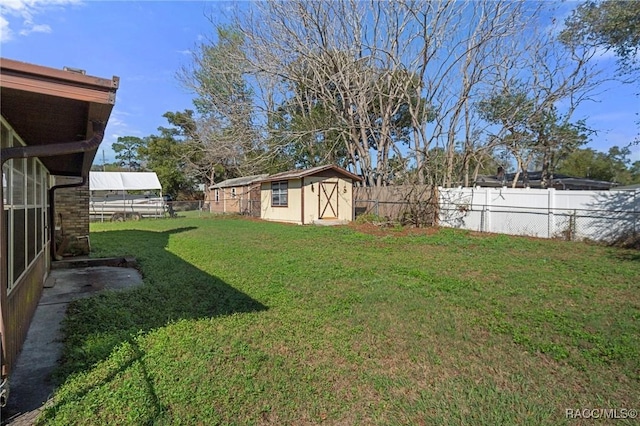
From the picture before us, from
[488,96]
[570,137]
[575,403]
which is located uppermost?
[488,96]

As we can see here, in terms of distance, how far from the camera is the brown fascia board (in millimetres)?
1914

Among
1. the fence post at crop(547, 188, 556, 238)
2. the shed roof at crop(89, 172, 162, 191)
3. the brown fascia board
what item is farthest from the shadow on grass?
the shed roof at crop(89, 172, 162, 191)

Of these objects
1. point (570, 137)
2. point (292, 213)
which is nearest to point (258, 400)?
point (292, 213)

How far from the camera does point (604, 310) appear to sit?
4.28 m


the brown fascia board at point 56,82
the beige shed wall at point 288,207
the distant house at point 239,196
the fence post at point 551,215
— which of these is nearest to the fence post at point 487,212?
the fence post at point 551,215

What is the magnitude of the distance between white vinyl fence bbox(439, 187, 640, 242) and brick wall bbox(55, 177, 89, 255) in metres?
11.9

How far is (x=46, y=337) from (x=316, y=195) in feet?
45.3

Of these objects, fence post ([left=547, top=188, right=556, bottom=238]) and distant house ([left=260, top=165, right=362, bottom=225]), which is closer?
fence post ([left=547, top=188, right=556, bottom=238])

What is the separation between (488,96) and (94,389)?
63.3 ft

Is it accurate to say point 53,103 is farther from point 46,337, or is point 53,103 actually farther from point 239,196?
point 239,196

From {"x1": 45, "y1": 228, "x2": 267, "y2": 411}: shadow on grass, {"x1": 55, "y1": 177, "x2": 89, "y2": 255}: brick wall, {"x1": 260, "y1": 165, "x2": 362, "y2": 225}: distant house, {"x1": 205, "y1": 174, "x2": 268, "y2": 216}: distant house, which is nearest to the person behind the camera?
{"x1": 45, "y1": 228, "x2": 267, "y2": 411}: shadow on grass

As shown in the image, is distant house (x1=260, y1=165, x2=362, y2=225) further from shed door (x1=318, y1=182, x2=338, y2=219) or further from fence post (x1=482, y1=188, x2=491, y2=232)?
fence post (x1=482, y1=188, x2=491, y2=232)

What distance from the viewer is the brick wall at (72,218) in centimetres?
781

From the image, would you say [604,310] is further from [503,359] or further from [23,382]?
[23,382]
